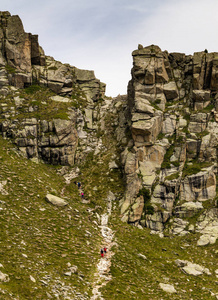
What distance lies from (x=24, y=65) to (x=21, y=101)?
36.6ft

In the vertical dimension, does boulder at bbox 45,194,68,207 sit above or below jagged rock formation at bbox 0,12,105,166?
below

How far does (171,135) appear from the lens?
51.5 m

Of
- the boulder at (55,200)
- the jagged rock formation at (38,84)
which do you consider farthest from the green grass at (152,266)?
the jagged rock formation at (38,84)

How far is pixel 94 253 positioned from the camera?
3097cm

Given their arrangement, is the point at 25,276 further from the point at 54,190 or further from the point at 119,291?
the point at 54,190

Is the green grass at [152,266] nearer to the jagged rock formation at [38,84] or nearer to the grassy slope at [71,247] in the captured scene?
the grassy slope at [71,247]

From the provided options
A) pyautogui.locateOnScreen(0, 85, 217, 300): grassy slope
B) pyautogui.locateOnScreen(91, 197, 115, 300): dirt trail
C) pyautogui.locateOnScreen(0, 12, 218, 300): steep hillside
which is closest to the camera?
pyautogui.locateOnScreen(0, 85, 217, 300): grassy slope

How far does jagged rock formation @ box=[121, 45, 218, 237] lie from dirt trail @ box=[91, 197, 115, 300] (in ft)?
14.1

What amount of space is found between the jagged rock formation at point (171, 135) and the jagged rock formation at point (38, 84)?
1366 cm

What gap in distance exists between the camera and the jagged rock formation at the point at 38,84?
50.8 m

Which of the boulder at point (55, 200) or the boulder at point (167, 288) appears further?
the boulder at point (55, 200)

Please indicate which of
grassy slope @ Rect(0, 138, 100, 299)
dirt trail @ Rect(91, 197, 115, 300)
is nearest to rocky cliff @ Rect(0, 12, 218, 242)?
dirt trail @ Rect(91, 197, 115, 300)

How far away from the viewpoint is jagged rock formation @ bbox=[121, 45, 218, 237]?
43.1m

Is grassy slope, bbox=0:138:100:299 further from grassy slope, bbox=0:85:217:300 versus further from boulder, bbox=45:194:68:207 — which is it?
boulder, bbox=45:194:68:207
